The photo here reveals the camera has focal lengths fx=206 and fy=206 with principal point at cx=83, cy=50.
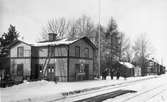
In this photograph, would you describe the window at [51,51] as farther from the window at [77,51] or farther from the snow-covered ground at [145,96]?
the snow-covered ground at [145,96]

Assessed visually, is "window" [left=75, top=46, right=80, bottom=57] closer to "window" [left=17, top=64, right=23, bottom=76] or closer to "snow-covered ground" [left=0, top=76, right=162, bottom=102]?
"snow-covered ground" [left=0, top=76, right=162, bottom=102]

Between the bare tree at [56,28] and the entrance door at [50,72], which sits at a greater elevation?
the bare tree at [56,28]

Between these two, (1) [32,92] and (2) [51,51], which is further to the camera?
(2) [51,51]

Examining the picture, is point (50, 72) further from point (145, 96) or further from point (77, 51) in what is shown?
point (145, 96)

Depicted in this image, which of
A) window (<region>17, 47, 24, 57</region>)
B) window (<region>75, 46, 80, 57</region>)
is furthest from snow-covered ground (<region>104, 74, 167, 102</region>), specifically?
window (<region>17, 47, 24, 57</region>)

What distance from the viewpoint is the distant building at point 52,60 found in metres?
25.1

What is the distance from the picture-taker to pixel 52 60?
26000mm

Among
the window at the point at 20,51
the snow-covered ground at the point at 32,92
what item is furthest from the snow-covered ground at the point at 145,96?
the window at the point at 20,51

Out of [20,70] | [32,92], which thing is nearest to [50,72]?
[20,70]

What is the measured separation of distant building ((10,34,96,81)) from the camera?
25.1 m

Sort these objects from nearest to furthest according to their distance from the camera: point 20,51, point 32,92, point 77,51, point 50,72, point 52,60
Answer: point 32,92
point 50,72
point 52,60
point 77,51
point 20,51

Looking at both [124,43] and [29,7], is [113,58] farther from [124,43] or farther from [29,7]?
[29,7]

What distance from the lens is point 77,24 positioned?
Result: 51.5 meters

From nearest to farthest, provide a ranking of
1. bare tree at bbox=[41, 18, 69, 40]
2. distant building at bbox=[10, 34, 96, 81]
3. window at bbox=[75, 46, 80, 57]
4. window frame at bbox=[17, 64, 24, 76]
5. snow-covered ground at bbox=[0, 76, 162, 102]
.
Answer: snow-covered ground at bbox=[0, 76, 162, 102]
distant building at bbox=[10, 34, 96, 81]
window at bbox=[75, 46, 80, 57]
window frame at bbox=[17, 64, 24, 76]
bare tree at bbox=[41, 18, 69, 40]
